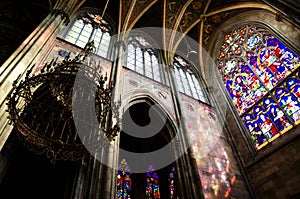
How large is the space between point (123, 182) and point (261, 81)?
7521mm

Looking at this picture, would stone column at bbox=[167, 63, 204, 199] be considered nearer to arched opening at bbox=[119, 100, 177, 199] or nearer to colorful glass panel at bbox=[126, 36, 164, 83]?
arched opening at bbox=[119, 100, 177, 199]

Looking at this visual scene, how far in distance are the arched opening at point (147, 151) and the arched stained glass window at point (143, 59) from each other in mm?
2023

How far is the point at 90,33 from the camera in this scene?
1012 centimetres

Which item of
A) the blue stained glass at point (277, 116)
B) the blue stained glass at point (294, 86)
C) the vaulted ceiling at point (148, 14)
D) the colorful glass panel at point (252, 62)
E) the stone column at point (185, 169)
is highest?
the vaulted ceiling at point (148, 14)

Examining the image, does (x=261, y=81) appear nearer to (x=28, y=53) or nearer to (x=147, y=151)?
(x=147, y=151)

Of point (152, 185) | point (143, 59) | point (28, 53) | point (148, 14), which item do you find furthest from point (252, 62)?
point (28, 53)

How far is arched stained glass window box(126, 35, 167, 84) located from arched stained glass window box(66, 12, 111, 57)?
135cm

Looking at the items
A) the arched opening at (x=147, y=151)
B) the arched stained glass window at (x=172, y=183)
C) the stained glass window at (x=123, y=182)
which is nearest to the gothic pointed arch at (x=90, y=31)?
the arched opening at (x=147, y=151)

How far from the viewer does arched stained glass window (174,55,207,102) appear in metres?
11.2

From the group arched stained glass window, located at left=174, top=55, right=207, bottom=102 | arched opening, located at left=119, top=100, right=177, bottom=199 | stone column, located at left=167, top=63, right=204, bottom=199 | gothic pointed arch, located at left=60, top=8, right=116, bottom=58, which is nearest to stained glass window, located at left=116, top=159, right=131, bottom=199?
arched opening, located at left=119, top=100, right=177, bottom=199

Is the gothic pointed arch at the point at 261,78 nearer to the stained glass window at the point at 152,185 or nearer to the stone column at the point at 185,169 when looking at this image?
the stone column at the point at 185,169

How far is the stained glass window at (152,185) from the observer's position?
31.5ft

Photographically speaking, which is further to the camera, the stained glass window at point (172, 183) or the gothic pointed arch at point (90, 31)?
the stained glass window at point (172, 183)

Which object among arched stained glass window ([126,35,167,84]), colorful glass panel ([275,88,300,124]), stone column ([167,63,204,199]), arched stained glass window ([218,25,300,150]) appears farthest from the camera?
arched stained glass window ([126,35,167,84])
